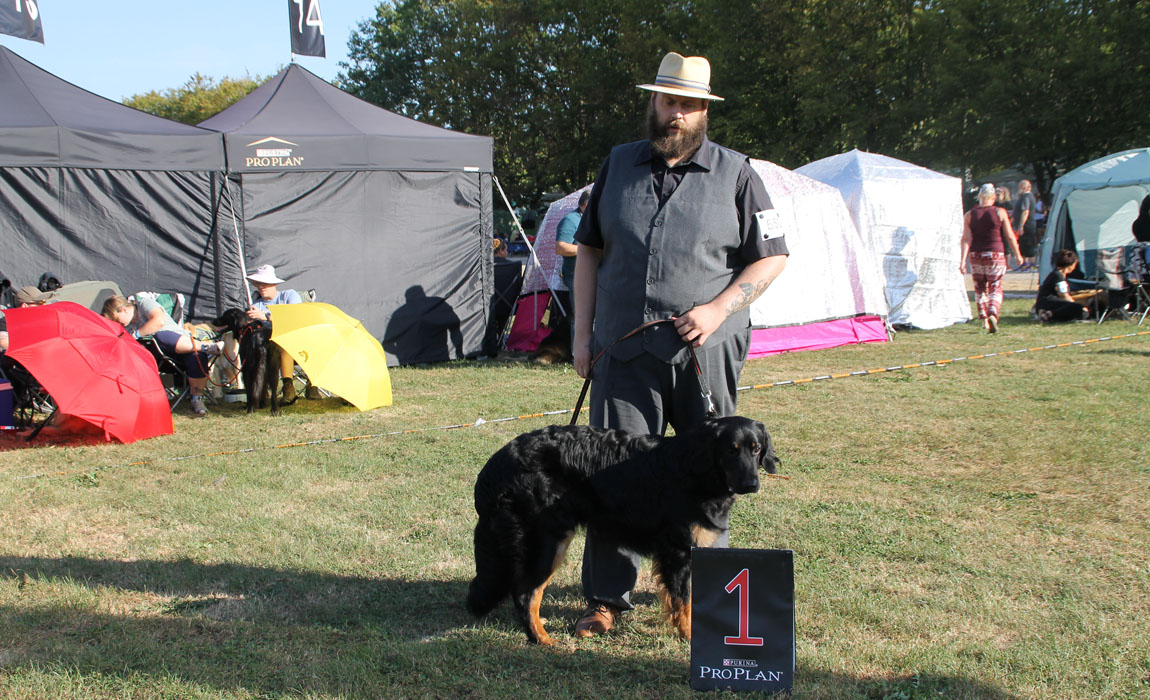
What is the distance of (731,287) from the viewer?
321 centimetres

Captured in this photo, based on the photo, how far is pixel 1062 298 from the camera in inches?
484

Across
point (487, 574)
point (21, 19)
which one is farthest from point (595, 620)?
point (21, 19)

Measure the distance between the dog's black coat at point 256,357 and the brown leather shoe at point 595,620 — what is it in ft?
16.9

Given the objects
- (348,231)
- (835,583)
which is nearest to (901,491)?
(835,583)

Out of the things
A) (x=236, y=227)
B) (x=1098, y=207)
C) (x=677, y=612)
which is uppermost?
(x=1098, y=207)

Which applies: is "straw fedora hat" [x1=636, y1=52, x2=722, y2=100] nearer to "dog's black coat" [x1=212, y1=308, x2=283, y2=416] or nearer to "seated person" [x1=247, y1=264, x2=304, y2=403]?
"dog's black coat" [x1=212, y1=308, x2=283, y2=416]

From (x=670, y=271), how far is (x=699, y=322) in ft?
0.76

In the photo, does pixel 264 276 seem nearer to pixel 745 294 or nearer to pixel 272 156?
pixel 272 156

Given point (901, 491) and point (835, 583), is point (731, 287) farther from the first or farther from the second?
point (901, 491)

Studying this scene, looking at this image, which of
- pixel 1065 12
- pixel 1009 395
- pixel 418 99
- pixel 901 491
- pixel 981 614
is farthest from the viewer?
pixel 418 99

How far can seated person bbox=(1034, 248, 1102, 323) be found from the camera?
12.3m

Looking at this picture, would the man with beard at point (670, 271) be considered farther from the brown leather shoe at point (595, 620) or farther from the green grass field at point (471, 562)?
the green grass field at point (471, 562)

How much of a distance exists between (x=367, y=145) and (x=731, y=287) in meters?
7.63

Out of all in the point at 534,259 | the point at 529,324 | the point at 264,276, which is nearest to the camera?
the point at 264,276
